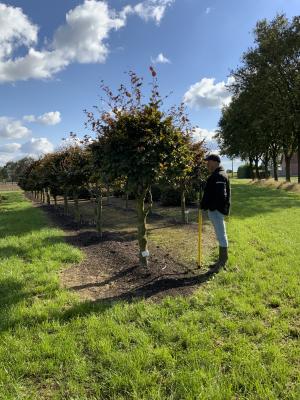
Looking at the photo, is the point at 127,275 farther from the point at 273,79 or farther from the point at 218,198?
the point at 273,79

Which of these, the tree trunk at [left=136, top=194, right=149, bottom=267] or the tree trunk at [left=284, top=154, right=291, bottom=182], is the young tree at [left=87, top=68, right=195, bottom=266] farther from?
the tree trunk at [left=284, top=154, right=291, bottom=182]

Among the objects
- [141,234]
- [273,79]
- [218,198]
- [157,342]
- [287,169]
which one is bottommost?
[157,342]

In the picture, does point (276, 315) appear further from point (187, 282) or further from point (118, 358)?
point (118, 358)

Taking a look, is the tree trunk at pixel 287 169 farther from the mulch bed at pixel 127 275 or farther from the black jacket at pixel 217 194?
the black jacket at pixel 217 194

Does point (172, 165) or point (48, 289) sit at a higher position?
→ point (172, 165)

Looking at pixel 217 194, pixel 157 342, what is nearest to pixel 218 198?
pixel 217 194

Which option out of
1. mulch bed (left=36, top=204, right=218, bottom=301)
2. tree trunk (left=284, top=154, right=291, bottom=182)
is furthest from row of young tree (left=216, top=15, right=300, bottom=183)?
mulch bed (left=36, top=204, right=218, bottom=301)

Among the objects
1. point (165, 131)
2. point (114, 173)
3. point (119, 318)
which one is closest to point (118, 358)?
point (119, 318)

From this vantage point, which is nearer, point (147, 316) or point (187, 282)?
point (147, 316)

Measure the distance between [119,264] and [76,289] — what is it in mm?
1584

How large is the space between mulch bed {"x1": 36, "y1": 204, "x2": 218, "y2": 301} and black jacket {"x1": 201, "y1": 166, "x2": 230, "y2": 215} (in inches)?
46.2

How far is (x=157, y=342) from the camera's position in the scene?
4.23 m

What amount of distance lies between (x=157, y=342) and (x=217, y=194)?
316cm

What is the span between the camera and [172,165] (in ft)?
21.6
